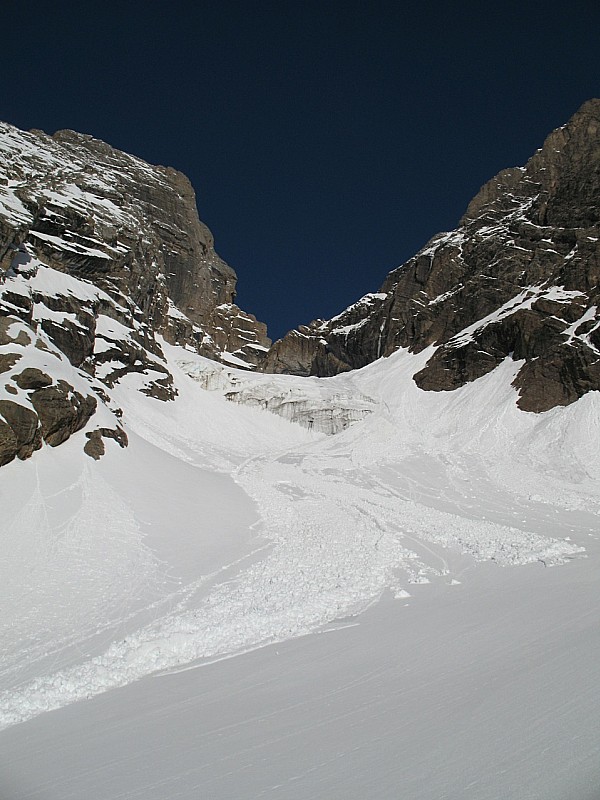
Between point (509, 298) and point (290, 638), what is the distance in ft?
186

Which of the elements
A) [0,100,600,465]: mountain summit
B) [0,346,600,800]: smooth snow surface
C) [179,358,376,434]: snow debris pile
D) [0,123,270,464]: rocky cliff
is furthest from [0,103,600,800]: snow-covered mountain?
[179,358,376,434]: snow debris pile

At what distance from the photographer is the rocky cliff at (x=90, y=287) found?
2150cm

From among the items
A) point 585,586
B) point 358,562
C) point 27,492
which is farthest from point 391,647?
point 27,492

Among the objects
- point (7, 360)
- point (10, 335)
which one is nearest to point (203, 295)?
point (10, 335)

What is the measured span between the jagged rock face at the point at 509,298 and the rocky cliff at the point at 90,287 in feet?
83.0

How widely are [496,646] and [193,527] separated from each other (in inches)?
496

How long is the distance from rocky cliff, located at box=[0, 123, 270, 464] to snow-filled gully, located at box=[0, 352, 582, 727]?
10.4 metres

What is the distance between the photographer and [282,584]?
9.62m

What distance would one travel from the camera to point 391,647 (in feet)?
17.8

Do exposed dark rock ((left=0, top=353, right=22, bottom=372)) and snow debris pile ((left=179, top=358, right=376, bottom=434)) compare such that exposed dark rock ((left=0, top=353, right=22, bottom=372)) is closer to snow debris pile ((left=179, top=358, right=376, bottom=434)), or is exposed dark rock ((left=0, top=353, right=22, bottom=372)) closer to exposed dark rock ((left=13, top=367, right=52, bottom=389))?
exposed dark rock ((left=13, top=367, right=52, bottom=389))

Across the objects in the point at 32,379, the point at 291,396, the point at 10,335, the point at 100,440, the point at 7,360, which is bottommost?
the point at 100,440

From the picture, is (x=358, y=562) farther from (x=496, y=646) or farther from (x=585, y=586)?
(x=496, y=646)

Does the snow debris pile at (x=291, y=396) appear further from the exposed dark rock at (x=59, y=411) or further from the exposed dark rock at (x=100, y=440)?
the exposed dark rock at (x=59, y=411)

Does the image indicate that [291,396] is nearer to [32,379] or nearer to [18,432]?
[32,379]
